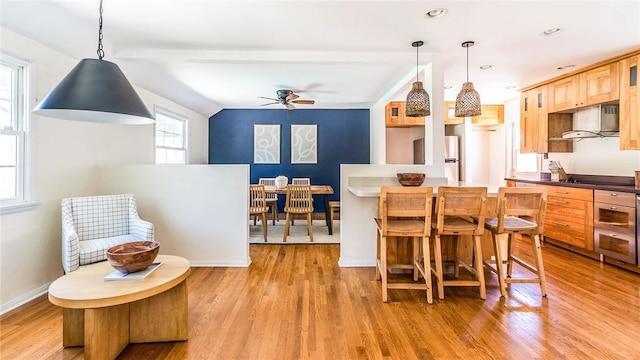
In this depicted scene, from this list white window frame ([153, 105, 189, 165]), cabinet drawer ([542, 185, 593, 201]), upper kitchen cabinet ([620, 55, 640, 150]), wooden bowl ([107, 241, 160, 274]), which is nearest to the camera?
wooden bowl ([107, 241, 160, 274])

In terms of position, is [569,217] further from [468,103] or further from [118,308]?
[118,308]

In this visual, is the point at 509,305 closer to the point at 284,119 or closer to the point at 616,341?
the point at 616,341

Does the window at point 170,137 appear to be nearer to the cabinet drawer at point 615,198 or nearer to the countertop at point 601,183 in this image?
the countertop at point 601,183

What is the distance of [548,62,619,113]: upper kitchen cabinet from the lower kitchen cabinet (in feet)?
3.74

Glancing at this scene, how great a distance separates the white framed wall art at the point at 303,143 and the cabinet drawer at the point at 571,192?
4.19 meters

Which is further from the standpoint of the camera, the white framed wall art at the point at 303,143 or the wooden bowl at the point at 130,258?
the white framed wall art at the point at 303,143

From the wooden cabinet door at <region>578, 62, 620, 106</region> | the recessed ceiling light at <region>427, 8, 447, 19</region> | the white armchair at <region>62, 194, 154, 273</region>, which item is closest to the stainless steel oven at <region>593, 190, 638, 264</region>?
the wooden cabinet door at <region>578, 62, 620, 106</region>

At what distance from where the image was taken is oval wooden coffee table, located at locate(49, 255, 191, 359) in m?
1.64

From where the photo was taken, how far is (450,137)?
6.04 metres

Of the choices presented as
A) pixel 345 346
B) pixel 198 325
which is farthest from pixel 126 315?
pixel 345 346

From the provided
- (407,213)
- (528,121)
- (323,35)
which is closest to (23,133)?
(323,35)

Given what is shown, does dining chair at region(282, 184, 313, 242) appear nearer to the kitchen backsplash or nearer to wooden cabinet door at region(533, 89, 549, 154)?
wooden cabinet door at region(533, 89, 549, 154)

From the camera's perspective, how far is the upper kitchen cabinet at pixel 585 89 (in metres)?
3.59

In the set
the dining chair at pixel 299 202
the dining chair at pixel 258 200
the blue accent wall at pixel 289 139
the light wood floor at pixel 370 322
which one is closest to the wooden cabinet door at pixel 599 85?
the light wood floor at pixel 370 322
